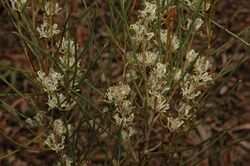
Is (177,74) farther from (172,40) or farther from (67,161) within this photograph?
(67,161)

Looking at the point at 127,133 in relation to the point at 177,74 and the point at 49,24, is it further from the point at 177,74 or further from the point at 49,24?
the point at 49,24

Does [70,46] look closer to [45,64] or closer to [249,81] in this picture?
[45,64]

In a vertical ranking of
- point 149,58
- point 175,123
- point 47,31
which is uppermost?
point 47,31

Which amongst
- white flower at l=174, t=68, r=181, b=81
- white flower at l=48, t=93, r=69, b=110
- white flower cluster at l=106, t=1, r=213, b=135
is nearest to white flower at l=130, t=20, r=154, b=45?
white flower cluster at l=106, t=1, r=213, b=135

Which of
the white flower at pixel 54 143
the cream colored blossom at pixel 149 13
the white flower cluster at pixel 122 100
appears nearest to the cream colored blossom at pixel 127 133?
the white flower cluster at pixel 122 100

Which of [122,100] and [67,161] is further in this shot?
[67,161]

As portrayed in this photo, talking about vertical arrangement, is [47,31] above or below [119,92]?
above

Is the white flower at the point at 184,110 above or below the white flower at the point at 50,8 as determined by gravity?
below

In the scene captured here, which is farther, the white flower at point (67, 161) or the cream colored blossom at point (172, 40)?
the white flower at point (67, 161)

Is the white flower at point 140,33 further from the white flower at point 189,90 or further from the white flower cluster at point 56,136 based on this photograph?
the white flower cluster at point 56,136

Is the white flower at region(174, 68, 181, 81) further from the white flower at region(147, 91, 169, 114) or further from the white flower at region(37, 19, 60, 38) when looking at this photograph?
the white flower at region(37, 19, 60, 38)

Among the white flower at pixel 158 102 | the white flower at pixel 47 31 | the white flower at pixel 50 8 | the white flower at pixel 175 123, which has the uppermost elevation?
the white flower at pixel 50 8

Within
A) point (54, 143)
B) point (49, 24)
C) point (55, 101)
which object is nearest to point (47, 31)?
point (49, 24)
